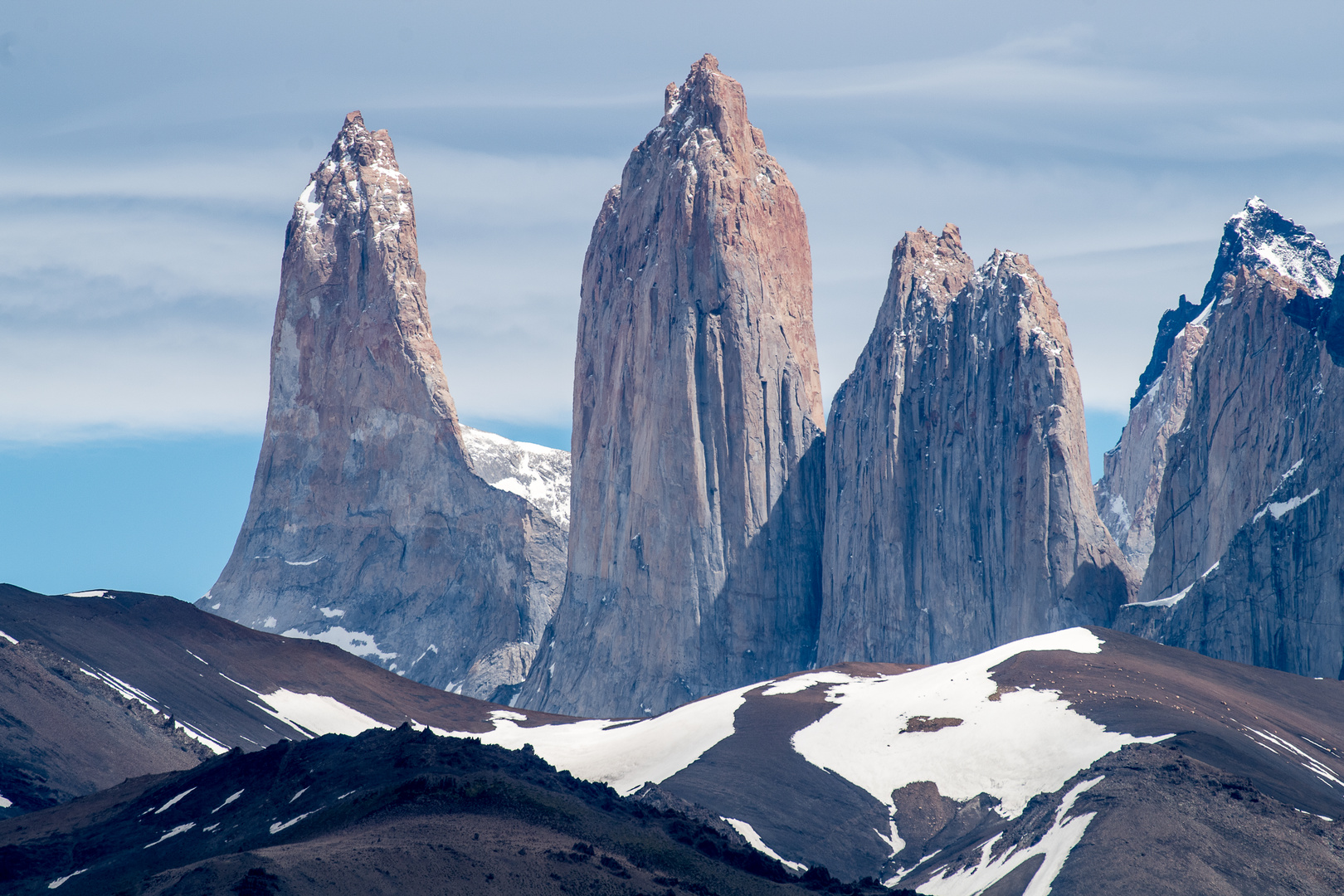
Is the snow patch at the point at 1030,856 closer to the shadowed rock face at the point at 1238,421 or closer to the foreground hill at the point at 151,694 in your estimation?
the foreground hill at the point at 151,694

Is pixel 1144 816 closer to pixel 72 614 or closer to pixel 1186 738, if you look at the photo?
pixel 1186 738

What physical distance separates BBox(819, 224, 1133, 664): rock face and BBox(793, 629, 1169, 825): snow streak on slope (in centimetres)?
2694

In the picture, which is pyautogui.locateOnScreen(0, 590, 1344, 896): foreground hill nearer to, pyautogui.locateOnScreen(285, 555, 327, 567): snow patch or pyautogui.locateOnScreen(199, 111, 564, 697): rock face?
pyautogui.locateOnScreen(199, 111, 564, 697): rock face

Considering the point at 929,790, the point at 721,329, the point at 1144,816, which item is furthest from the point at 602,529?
the point at 1144,816

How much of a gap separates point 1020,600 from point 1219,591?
17.0m

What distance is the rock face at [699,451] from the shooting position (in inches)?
5012

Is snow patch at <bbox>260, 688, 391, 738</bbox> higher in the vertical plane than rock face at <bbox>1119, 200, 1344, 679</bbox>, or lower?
lower

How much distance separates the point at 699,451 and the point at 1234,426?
44556mm

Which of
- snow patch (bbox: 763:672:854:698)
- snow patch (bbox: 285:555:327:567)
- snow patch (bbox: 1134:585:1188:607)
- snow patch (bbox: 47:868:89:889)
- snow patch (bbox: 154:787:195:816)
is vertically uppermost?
snow patch (bbox: 285:555:327:567)

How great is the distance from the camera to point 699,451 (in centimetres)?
12825

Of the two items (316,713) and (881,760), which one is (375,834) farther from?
(316,713)

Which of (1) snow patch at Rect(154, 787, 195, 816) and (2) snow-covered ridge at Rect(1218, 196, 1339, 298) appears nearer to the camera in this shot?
(1) snow patch at Rect(154, 787, 195, 816)

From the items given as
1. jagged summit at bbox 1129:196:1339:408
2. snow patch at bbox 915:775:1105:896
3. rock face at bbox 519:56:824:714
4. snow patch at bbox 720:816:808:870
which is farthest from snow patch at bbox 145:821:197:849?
jagged summit at bbox 1129:196:1339:408

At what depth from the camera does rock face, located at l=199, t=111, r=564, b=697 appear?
162875mm
